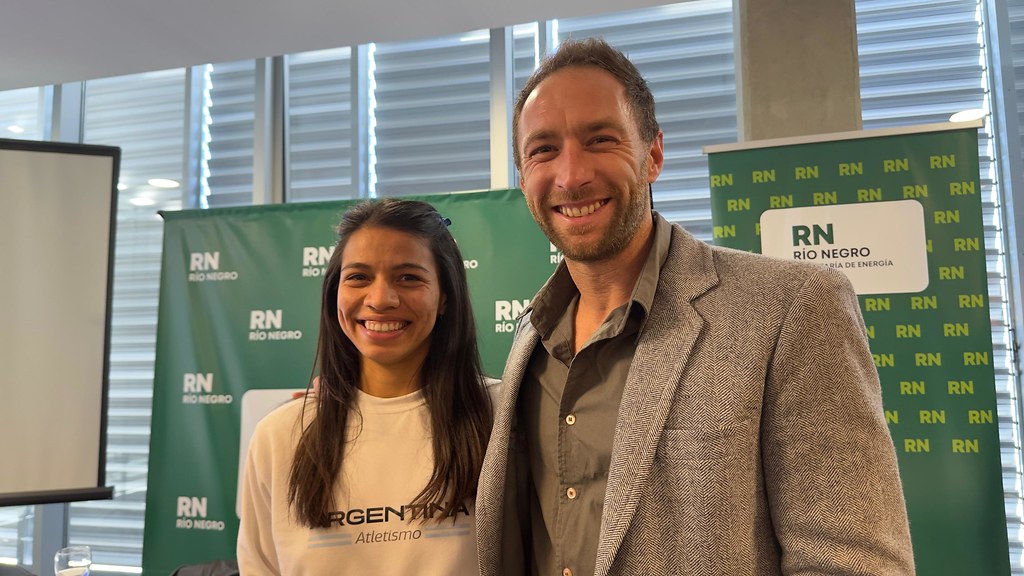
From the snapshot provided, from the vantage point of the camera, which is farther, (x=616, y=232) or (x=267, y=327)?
(x=267, y=327)

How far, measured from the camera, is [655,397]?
1172mm

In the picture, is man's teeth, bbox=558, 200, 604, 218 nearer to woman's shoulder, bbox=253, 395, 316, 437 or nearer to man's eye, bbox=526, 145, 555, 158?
man's eye, bbox=526, 145, 555, 158

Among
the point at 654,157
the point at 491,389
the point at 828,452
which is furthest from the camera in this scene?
the point at 491,389

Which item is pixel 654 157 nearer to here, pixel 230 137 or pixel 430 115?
pixel 430 115

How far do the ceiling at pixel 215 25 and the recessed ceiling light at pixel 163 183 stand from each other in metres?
0.82

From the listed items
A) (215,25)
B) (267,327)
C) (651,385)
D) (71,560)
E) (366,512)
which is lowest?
(71,560)

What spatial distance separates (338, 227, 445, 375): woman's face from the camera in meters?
1.64

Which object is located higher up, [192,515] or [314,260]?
[314,260]

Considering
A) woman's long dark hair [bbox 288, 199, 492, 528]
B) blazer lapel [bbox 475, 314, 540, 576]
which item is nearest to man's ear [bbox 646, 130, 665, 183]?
blazer lapel [bbox 475, 314, 540, 576]

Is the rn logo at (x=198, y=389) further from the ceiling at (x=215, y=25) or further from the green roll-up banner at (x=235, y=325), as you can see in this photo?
the ceiling at (x=215, y=25)

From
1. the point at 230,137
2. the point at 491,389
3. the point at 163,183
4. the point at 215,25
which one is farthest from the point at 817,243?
the point at 163,183

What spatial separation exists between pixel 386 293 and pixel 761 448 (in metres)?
0.87

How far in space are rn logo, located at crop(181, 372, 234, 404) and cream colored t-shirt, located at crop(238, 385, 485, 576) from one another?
240 centimetres

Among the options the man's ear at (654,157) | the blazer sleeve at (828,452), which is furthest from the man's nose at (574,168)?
the blazer sleeve at (828,452)
